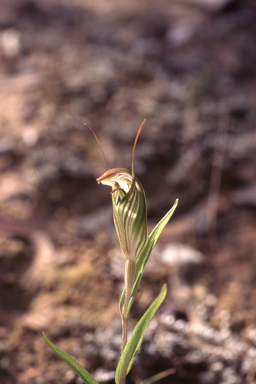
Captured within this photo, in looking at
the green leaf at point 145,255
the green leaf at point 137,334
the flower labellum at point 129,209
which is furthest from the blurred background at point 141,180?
the flower labellum at point 129,209

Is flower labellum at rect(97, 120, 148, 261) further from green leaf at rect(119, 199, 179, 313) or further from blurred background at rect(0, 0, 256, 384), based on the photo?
blurred background at rect(0, 0, 256, 384)

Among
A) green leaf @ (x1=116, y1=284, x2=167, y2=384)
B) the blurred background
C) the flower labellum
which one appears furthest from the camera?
the blurred background

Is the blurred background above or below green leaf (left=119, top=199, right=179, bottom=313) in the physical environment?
below

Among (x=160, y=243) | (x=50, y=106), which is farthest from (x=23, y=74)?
(x=160, y=243)

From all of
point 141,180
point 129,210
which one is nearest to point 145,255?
point 129,210

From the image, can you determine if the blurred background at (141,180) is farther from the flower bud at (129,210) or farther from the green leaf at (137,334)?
the flower bud at (129,210)

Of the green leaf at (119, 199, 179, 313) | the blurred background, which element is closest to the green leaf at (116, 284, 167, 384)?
the green leaf at (119, 199, 179, 313)
